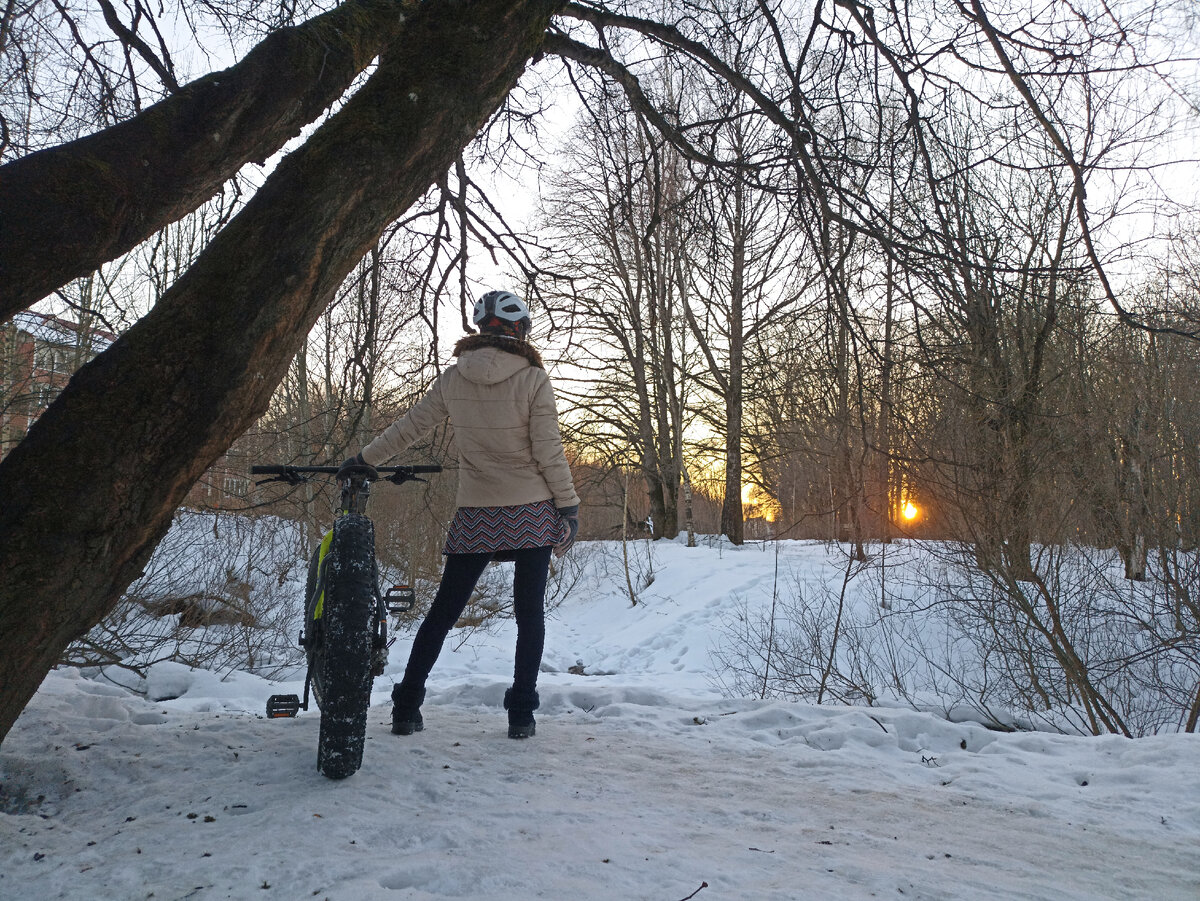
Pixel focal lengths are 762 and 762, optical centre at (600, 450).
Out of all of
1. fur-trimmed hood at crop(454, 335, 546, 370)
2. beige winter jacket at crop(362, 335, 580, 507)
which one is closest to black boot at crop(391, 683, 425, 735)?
beige winter jacket at crop(362, 335, 580, 507)

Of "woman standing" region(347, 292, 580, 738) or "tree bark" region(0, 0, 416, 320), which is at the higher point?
"tree bark" region(0, 0, 416, 320)

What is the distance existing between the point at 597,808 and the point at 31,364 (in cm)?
985

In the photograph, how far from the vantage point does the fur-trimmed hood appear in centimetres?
341

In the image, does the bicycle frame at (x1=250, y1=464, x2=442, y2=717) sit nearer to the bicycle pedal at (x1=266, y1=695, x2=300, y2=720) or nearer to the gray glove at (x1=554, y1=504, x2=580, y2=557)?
the bicycle pedal at (x1=266, y1=695, x2=300, y2=720)

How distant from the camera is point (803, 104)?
3760 mm

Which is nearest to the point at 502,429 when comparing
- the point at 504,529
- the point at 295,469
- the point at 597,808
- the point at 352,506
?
the point at 504,529

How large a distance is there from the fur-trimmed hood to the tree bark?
1118mm

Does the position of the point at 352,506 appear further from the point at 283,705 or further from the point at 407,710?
the point at 407,710

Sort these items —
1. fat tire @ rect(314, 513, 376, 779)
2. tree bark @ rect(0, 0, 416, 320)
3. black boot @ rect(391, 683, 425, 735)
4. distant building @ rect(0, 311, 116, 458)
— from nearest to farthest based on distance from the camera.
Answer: tree bark @ rect(0, 0, 416, 320) → fat tire @ rect(314, 513, 376, 779) → black boot @ rect(391, 683, 425, 735) → distant building @ rect(0, 311, 116, 458)

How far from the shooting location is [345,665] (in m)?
2.53

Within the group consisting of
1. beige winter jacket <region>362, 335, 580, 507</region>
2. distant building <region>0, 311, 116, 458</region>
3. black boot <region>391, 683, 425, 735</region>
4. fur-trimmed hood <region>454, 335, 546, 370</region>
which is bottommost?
black boot <region>391, 683, 425, 735</region>

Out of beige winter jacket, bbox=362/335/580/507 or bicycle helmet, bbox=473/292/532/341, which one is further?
bicycle helmet, bbox=473/292/532/341

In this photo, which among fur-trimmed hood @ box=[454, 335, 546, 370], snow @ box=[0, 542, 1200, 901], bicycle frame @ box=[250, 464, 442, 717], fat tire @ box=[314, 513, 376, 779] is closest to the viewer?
snow @ box=[0, 542, 1200, 901]

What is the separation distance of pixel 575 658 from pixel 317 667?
8.49 meters
